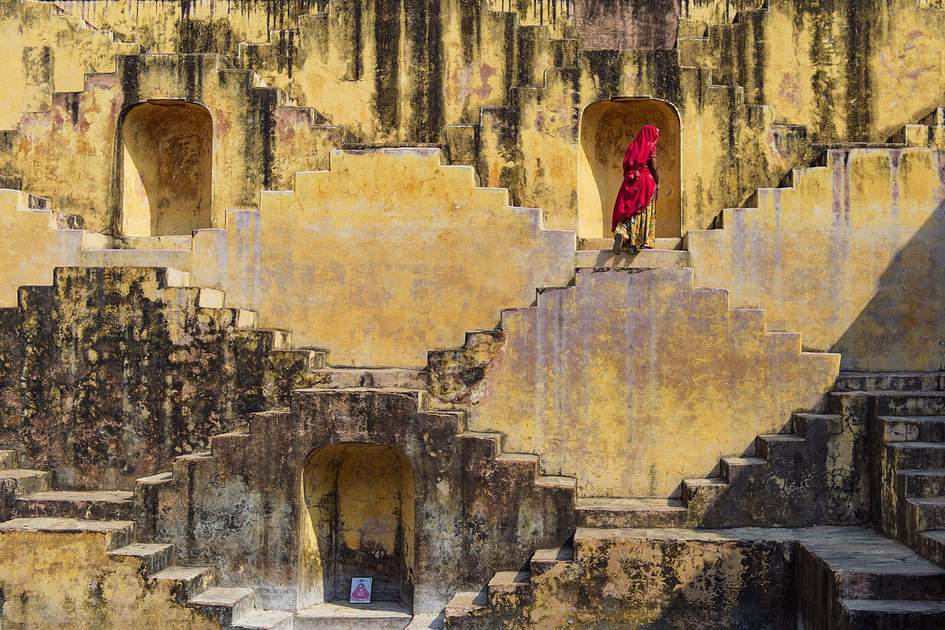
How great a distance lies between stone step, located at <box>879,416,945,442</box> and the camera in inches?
448

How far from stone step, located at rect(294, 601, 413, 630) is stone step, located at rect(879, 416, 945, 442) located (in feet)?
18.3

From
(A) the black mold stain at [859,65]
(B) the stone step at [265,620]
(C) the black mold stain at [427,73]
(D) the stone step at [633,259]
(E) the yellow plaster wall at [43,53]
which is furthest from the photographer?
(E) the yellow plaster wall at [43,53]

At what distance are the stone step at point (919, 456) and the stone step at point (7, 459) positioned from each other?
1036cm

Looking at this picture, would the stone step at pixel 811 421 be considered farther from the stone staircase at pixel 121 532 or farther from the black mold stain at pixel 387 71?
the black mold stain at pixel 387 71

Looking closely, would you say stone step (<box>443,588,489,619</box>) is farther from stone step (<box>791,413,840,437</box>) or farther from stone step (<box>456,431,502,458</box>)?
stone step (<box>791,413,840,437</box>)

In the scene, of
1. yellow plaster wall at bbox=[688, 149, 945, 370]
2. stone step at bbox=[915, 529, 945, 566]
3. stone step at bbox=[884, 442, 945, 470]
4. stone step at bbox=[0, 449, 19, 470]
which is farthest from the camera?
yellow plaster wall at bbox=[688, 149, 945, 370]

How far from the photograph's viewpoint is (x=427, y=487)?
12242 mm

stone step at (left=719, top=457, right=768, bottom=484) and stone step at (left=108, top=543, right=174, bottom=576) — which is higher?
stone step at (left=719, top=457, right=768, bottom=484)

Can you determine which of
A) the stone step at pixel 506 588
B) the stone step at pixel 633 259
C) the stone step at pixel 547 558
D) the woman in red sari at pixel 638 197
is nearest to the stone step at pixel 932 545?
the stone step at pixel 547 558

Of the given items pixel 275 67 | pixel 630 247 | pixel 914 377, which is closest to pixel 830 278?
pixel 914 377

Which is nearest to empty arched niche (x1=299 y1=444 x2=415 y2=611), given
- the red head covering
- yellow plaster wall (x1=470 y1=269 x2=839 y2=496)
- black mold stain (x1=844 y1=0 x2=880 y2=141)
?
yellow plaster wall (x1=470 y1=269 x2=839 y2=496)

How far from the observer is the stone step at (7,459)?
13633 mm

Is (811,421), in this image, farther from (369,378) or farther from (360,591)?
(360,591)

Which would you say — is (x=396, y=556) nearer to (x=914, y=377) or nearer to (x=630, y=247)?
(x=630, y=247)
